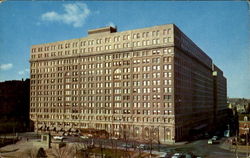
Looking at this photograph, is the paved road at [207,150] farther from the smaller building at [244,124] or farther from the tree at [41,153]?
the tree at [41,153]

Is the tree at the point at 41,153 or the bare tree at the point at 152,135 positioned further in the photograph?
the bare tree at the point at 152,135

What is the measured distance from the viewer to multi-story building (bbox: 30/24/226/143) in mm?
53750

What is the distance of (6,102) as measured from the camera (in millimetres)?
65000

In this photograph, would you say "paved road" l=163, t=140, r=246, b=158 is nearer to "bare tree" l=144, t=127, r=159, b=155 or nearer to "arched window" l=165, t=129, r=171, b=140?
"arched window" l=165, t=129, r=171, b=140

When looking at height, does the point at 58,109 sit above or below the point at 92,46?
below

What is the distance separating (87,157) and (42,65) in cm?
4248

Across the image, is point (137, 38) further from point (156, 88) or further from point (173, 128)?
point (173, 128)

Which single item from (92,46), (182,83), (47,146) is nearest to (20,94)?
(92,46)

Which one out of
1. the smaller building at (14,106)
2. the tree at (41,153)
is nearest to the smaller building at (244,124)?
the tree at (41,153)

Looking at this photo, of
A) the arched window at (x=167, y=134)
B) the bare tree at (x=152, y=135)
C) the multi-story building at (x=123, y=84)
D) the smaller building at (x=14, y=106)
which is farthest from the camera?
the smaller building at (x=14, y=106)

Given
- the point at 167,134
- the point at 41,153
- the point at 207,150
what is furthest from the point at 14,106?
the point at 207,150

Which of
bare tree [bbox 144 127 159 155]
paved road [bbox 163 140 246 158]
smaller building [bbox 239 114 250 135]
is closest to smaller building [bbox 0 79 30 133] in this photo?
bare tree [bbox 144 127 159 155]

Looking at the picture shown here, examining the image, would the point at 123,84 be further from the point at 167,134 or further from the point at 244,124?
the point at 244,124

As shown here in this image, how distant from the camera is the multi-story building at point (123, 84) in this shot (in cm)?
5375
